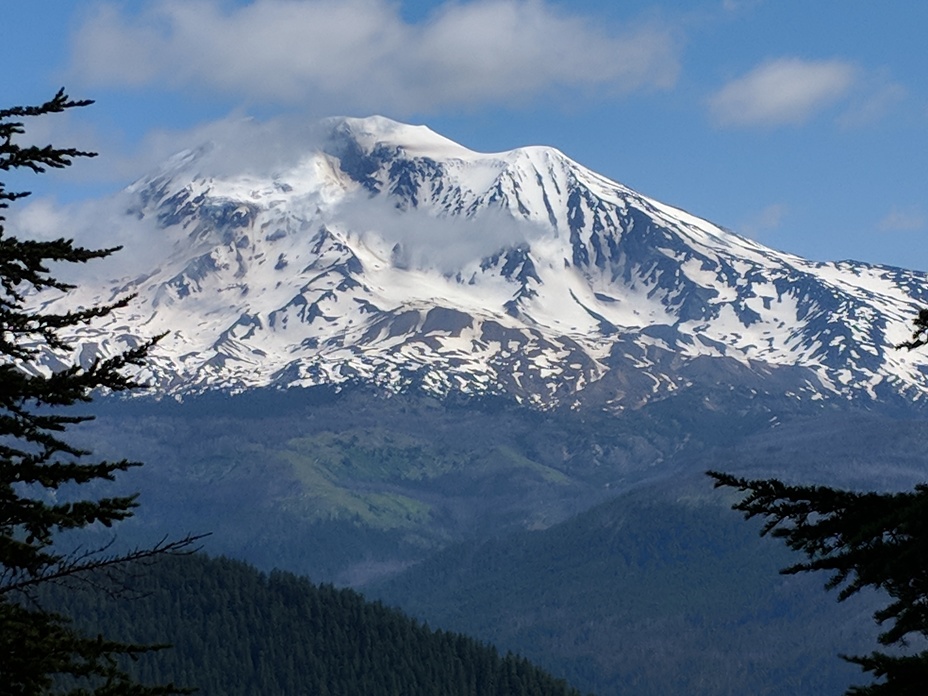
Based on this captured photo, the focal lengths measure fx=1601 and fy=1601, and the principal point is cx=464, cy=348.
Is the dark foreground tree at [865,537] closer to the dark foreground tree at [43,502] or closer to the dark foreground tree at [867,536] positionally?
the dark foreground tree at [867,536]

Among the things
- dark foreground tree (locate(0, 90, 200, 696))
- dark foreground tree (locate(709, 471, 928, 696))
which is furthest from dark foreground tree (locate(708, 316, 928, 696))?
dark foreground tree (locate(0, 90, 200, 696))

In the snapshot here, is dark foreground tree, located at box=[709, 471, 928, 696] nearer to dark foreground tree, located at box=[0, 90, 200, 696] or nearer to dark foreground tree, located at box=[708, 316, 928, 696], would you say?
dark foreground tree, located at box=[708, 316, 928, 696]

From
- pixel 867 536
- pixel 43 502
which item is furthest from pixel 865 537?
pixel 43 502

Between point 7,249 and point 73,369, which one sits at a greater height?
point 7,249

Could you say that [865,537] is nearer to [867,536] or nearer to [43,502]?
[867,536]

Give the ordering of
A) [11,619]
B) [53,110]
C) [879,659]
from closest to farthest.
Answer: [879,659]
[11,619]
[53,110]

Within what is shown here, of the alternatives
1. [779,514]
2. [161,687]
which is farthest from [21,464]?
[779,514]

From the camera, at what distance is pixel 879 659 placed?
1853cm

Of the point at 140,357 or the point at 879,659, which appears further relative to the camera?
the point at 140,357

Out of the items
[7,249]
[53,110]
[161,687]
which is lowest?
[161,687]

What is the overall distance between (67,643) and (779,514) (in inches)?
414

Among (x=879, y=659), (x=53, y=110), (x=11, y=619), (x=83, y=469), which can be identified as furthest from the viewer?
(x=53, y=110)

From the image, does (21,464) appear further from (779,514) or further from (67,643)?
(779,514)

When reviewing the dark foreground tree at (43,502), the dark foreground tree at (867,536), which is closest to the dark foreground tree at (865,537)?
the dark foreground tree at (867,536)
